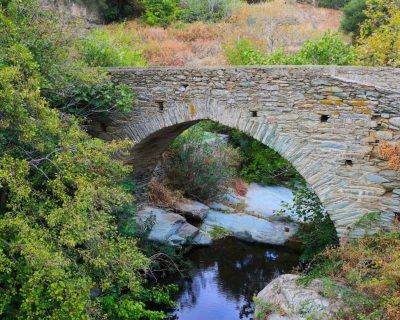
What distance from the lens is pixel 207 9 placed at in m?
22.8

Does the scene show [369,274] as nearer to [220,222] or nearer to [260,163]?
[220,222]

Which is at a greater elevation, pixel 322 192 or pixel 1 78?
pixel 1 78

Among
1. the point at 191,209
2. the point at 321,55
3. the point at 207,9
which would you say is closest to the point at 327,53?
the point at 321,55

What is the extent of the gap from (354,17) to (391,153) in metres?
13.2

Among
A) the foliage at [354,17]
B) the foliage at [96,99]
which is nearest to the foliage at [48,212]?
the foliage at [96,99]

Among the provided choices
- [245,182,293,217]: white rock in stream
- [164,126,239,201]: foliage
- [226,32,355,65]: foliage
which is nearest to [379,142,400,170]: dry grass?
[245,182,293,217]: white rock in stream

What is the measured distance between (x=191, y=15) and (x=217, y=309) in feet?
55.3

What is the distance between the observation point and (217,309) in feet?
27.7

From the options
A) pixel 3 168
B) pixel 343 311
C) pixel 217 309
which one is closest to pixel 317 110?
pixel 343 311

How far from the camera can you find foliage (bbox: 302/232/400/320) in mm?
5650

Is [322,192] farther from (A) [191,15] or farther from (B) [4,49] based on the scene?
(A) [191,15]

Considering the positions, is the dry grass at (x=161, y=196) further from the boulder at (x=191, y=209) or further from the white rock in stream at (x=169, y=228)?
the white rock in stream at (x=169, y=228)

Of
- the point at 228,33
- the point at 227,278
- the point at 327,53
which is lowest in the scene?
the point at 227,278

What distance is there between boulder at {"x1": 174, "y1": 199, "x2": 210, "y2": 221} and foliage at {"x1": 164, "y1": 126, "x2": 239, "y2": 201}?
1.13ft
